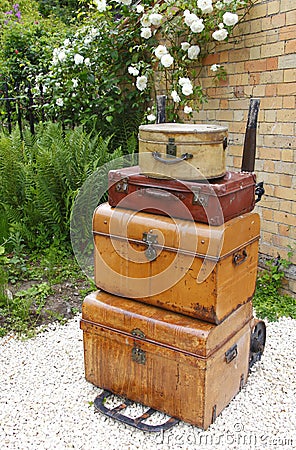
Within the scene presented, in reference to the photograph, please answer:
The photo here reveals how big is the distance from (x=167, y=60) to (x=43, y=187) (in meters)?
1.82

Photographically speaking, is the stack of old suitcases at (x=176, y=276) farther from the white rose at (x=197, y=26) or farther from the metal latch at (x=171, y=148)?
the white rose at (x=197, y=26)

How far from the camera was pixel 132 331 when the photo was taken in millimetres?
2590

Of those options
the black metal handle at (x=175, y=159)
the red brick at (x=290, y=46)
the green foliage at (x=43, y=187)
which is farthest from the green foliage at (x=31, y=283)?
the red brick at (x=290, y=46)

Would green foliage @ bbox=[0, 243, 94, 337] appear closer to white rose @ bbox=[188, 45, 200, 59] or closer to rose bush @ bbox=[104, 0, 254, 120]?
rose bush @ bbox=[104, 0, 254, 120]

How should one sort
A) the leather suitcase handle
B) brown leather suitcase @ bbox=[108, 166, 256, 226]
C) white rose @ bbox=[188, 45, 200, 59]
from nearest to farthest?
brown leather suitcase @ bbox=[108, 166, 256, 226], the leather suitcase handle, white rose @ bbox=[188, 45, 200, 59]

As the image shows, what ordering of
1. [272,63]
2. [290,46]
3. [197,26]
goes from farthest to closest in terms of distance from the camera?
[197,26] → [272,63] → [290,46]

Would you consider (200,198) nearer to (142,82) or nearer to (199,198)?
(199,198)

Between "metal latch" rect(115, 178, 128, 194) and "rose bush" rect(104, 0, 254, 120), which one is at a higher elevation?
"rose bush" rect(104, 0, 254, 120)

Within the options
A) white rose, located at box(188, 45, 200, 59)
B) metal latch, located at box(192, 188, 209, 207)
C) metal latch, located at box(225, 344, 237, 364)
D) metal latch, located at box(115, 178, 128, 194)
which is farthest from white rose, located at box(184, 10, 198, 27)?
metal latch, located at box(225, 344, 237, 364)

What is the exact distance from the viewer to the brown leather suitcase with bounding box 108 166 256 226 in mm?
2318

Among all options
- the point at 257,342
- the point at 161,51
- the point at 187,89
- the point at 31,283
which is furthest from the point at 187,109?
the point at 257,342

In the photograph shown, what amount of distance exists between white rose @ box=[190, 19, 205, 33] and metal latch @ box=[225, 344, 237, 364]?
309 centimetres

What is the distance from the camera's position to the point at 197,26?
14.4ft

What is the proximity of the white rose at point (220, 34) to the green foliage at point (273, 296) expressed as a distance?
2.07 meters
